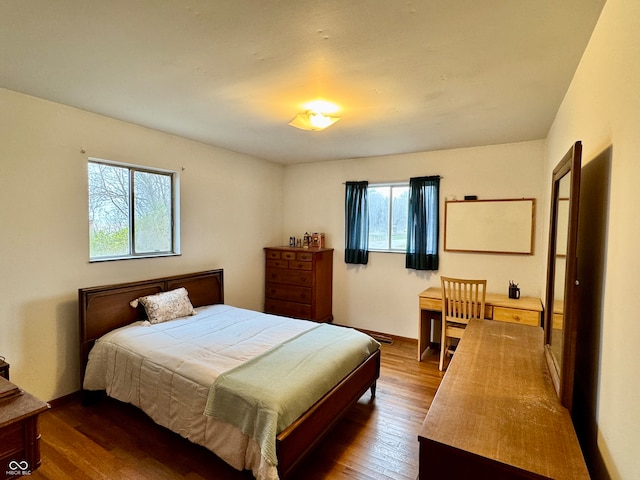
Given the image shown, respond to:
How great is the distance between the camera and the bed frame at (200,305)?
1.91 m

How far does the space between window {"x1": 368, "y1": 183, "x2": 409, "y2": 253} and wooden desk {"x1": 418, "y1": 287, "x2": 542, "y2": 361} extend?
83cm

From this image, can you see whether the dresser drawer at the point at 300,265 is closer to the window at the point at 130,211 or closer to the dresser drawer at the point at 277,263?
the dresser drawer at the point at 277,263

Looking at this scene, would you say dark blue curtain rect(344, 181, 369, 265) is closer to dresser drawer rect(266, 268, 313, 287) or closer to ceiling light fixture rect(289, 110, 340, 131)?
dresser drawer rect(266, 268, 313, 287)

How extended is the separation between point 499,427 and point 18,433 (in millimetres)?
2021

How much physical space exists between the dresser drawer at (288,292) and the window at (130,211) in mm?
1609

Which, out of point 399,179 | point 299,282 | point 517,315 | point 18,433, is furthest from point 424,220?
point 18,433

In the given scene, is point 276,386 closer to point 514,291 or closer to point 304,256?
point 304,256

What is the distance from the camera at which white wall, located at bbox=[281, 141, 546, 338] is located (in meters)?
3.71

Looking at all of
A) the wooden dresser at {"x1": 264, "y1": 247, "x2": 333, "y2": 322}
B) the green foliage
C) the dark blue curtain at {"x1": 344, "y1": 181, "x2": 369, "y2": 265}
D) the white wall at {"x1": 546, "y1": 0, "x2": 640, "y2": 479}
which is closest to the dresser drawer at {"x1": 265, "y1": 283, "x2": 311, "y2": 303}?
the wooden dresser at {"x1": 264, "y1": 247, "x2": 333, "y2": 322}

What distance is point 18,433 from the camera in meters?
1.41

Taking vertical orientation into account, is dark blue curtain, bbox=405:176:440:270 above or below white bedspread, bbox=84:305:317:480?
above

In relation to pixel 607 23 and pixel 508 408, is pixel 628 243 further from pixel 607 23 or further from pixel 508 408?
pixel 607 23

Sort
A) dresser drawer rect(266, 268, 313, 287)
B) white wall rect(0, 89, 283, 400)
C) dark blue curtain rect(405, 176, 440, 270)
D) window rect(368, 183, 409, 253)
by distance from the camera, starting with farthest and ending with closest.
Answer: dresser drawer rect(266, 268, 313, 287) < window rect(368, 183, 409, 253) < dark blue curtain rect(405, 176, 440, 270) < white wall rect(0, 89, 283, 400)

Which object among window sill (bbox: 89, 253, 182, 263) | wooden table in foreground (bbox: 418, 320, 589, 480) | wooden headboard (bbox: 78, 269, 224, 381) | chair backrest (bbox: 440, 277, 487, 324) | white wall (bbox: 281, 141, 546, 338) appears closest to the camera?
wooden table in foreground (bbox: 418, 320, 589, 480)
